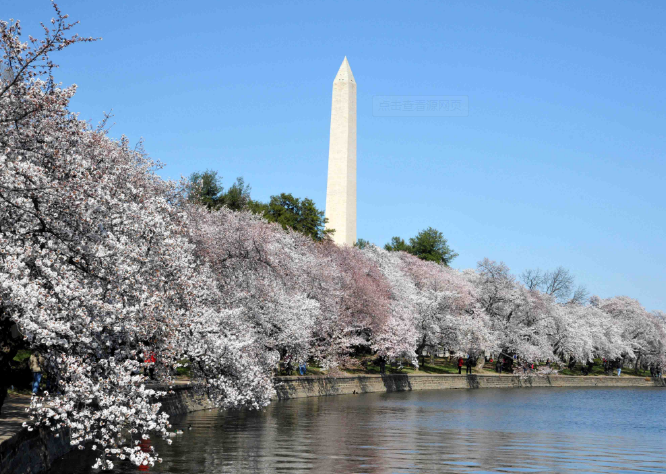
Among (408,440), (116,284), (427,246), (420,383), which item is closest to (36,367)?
(116,284)

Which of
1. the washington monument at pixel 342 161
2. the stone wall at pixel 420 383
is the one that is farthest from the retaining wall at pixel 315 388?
the washington monument at pixel 342 161

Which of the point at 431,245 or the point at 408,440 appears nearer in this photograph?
the point at 408,440

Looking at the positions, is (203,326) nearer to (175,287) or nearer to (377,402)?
(175,287)

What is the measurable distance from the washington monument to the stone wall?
1562 cm

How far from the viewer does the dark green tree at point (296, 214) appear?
213 feet

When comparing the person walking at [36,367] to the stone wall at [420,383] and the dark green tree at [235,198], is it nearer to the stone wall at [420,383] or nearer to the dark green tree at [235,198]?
the stone wall at [420,383]

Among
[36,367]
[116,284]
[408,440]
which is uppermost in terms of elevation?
[116,284]

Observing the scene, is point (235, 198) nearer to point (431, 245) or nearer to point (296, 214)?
point (296, 214)

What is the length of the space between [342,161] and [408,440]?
137 feet

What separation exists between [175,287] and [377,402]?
25022 millimetres

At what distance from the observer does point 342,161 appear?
62469 millimetres

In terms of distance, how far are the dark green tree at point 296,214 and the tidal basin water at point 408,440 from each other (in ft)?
89.1

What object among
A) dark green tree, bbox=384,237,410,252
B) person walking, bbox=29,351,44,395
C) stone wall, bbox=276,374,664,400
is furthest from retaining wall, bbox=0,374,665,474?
dark green tree, bbox=384,237,410,252

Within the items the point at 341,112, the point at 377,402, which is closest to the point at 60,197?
the point at 377,402
